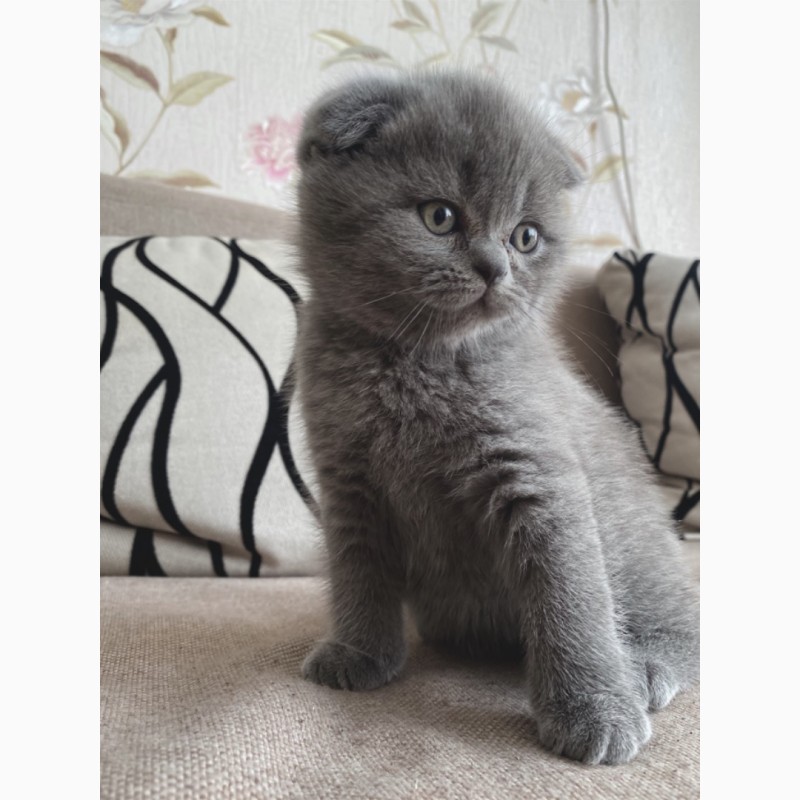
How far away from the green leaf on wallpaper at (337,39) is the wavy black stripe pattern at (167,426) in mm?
497

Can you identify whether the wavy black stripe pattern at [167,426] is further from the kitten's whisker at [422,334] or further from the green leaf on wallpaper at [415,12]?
the green leaf on wallpaper at [415,12]

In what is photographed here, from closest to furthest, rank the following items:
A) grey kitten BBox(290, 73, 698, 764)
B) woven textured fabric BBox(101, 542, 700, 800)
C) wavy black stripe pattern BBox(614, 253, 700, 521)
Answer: woven textured fabric BBox(101, 542, 700, 800) → grey kitten BBox(290, 73, 698, 764) → wavy black stripe pattern BBox(614, 253, 700, 521)

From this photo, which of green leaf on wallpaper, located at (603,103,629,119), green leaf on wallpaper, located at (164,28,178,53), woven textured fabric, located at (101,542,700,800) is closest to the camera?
woven textured fabric, located at (101,542,700,800)

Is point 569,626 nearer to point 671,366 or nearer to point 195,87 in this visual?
point 671,366

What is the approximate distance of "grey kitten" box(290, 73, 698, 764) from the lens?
0.63m

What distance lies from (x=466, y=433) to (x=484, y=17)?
106 centimetres

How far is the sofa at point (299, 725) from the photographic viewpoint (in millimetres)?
511

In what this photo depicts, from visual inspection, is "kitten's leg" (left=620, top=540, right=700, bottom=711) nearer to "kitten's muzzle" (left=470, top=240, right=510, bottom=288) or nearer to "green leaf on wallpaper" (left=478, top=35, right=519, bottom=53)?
"kitten's muzzle" (left=470, top=240, right=510, bottom=288)

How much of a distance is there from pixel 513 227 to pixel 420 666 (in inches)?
17.9

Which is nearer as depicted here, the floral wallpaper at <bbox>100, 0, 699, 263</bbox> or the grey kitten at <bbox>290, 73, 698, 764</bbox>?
the grey kitten at <bbox>290, 73, 698, 764</bbox>

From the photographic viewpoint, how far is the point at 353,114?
0.67 m

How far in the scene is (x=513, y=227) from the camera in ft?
2.23

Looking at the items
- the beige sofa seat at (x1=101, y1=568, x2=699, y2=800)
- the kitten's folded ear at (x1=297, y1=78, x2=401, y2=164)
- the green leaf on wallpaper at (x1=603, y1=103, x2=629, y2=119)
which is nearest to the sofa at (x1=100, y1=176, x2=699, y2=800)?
the beige sofa seat at (x1=101, y1=568, x2=699, y2=800)
